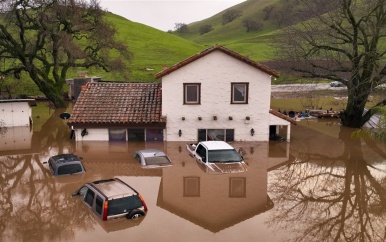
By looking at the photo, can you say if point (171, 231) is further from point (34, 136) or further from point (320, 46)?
point (320, 46)

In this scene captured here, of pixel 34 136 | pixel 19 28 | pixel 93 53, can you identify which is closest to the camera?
pixel 34 136

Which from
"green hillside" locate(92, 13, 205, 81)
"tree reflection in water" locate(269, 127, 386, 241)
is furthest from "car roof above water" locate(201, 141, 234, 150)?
"green hillside" locate(92, 13, 205, 81)

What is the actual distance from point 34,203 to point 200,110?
1347 cm

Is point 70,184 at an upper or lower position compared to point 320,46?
lower

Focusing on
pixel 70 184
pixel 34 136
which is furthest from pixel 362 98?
pixel 34 136

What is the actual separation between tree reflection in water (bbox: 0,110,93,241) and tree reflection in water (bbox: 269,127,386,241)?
27.7ft

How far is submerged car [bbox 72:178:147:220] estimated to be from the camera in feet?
45.2

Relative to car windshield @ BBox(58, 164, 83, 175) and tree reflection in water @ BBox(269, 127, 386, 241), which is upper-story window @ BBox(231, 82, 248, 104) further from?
car windshield @ BBox(58, 164, 83, 175)

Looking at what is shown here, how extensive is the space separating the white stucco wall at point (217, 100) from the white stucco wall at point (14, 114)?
1437cm

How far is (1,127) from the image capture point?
31.2 m

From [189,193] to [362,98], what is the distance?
21.2 meters

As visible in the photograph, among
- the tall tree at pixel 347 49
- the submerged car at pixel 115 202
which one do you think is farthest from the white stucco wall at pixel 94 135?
the tall tree at pixel 347 49

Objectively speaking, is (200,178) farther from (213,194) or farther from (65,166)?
(65,166)

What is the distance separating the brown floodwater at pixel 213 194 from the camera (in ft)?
43.8
